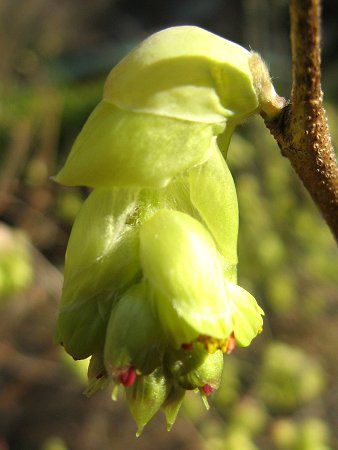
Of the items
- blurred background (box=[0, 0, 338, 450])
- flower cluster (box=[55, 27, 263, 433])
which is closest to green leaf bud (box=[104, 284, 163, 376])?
flower cluster (box=[55, 27, 263, 433])

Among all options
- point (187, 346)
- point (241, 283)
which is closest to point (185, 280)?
point (187, 346)

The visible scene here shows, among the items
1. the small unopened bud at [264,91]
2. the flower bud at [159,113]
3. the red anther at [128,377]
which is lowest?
the red anther at [128,377]

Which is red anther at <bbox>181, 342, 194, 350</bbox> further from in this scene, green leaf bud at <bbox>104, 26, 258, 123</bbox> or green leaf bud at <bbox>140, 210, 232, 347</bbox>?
green leaf bud at <bbox>104, 26, 258, 123</bbox>

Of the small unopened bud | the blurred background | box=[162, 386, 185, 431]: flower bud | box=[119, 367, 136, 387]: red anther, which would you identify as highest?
the small unopened bud

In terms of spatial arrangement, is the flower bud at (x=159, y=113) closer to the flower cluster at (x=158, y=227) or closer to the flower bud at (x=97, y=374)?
the flower cluster at (x=158, y=227)

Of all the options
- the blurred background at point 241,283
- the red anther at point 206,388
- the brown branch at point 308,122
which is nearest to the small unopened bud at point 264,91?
the brown branch at point 308,122

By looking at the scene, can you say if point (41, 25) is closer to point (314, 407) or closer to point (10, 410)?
point (10, 410)
